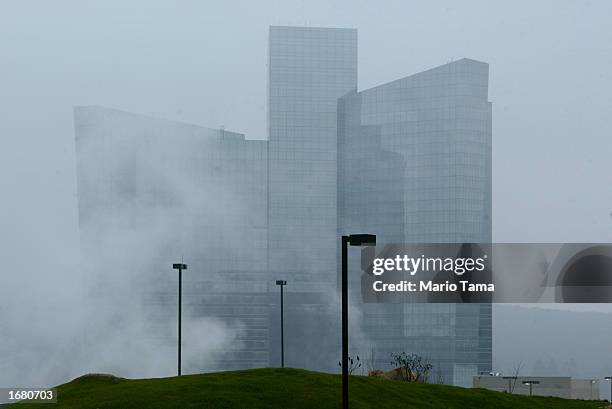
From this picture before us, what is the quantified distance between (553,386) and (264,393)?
89484mm

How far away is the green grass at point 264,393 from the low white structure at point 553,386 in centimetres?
7027

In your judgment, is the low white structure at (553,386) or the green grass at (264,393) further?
the low white structure at (553,386)

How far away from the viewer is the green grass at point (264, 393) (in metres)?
38.1

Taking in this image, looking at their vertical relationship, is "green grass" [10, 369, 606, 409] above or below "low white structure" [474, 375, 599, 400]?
above

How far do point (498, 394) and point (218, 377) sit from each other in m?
16.5

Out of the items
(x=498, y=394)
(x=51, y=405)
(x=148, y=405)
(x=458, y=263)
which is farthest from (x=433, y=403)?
(x=458, y=263)

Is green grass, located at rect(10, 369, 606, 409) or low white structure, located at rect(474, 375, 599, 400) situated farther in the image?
low white structure, located at rect(474, 375, 599, 400)

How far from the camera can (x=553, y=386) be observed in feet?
390

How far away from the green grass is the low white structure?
70.3m

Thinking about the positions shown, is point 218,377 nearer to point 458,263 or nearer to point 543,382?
point 543,382

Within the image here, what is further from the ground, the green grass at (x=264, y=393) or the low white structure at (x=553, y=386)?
the green grass at (x=264, y=393)

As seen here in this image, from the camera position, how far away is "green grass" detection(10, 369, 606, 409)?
125 feet

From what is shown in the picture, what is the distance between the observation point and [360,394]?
136ft

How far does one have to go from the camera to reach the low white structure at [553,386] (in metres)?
114
